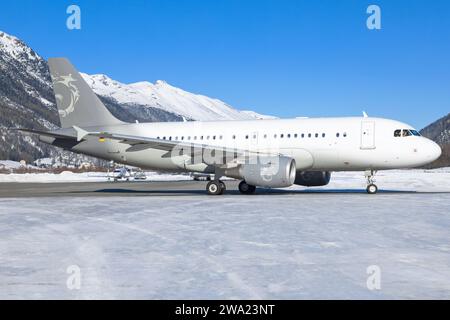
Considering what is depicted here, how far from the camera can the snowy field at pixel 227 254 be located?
5.54m

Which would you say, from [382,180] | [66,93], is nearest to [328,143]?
[66,93]

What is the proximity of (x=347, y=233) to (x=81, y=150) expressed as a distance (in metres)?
19.8

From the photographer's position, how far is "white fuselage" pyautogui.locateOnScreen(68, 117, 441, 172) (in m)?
22.2

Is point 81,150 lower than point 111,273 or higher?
higher

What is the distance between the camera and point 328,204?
16422 millimetres

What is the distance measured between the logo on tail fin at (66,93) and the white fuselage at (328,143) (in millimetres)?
5710

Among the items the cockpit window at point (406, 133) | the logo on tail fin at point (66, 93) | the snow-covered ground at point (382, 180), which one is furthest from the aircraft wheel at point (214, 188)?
the logo on tail fin at point (66, 93)

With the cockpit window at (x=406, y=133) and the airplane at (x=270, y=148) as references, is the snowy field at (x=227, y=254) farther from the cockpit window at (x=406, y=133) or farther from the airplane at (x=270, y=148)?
the cockpit window at (x=406, y=133)

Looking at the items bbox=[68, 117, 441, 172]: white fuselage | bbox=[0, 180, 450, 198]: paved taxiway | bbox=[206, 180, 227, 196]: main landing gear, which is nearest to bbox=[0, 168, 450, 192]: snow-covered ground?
bbox=[0, 180, 450, 198]: paved taxiway

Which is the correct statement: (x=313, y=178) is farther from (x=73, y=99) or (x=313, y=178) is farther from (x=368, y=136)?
(x=73, y=99)

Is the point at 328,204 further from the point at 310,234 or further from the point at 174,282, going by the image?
the point at 174,282

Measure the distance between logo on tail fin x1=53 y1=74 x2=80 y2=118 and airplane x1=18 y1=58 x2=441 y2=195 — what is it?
5.84ft

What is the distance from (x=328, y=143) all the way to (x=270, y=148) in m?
2.77

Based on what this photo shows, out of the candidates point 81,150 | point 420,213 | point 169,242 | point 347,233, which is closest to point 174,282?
point 169,242
